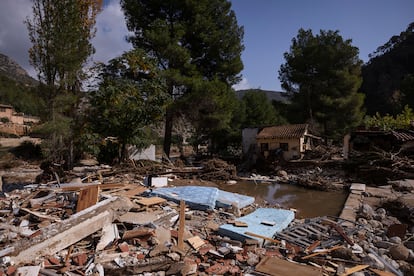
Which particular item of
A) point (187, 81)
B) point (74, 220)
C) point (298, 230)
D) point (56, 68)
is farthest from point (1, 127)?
point (298, 230)

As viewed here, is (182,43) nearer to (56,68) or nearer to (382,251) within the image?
(56,68)

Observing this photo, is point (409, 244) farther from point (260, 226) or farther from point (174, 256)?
point (174, 256)

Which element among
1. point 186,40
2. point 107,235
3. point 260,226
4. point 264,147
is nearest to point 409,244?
point 260,226

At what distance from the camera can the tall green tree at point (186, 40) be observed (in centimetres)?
1602

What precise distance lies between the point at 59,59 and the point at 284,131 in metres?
14.7

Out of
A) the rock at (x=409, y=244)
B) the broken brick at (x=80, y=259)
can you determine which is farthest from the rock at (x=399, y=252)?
the broken brick at (x=80, y=259)

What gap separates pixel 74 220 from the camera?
4320mm

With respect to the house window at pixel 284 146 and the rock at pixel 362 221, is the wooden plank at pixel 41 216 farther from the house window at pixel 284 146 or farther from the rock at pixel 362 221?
the house window at pixel 284 146

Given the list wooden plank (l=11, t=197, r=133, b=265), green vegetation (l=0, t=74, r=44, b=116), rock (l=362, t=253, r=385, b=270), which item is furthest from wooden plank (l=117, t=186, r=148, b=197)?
green vegetation (l=0, t=74, r=44, b=116)

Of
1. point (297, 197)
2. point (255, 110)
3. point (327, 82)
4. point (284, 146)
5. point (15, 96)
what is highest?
point (15, 96)

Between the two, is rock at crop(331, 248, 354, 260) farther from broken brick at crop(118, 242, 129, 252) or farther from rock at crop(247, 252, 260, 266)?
broken brick at crop(118, 242, 129, 252)

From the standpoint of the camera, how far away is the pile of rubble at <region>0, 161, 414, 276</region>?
357 cm

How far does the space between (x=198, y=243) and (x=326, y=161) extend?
13.3 m

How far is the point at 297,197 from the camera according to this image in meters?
10.2
